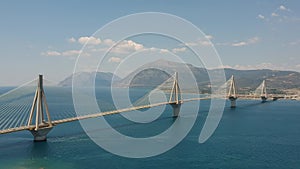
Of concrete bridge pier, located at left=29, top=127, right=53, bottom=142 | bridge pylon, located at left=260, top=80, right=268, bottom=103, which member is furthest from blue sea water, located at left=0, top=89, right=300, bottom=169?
bridge pylon, located at left=260, top=80, right=268, bottom=103

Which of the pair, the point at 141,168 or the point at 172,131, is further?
the point at 172,131

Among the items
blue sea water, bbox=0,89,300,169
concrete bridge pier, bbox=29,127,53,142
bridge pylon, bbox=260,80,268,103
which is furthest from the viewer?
bridge pylon, bbox=260,80,268,103

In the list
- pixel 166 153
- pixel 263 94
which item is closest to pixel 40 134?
pixel 166 153

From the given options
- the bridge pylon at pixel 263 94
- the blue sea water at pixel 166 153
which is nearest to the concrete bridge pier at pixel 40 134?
the blue sea water at pixel 166 153

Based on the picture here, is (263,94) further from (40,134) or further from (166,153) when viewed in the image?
(40,134)

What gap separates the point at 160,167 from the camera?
93.1ft

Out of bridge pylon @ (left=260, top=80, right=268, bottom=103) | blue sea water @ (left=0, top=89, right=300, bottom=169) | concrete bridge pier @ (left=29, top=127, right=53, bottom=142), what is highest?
bridge pylon @ (left=260, top=80, right=268, bottom=103)

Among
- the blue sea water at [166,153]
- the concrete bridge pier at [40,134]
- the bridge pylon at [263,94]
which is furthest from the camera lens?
the bridge pylon at [263,94]

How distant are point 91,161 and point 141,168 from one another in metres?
5.43

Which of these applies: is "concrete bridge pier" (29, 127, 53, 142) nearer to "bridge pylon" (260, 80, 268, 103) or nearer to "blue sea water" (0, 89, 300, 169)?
"blue sea water" (0, 89, 300, 169)

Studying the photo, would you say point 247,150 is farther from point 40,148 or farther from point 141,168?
point 40,148

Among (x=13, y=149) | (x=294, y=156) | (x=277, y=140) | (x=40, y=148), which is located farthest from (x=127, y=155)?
(x=277, y=140)

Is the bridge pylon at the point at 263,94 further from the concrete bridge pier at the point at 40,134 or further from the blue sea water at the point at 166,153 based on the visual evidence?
the concrete bridge pier at the point at 40,134

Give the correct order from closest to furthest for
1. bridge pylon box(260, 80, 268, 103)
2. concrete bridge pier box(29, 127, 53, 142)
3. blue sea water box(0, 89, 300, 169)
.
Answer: blue sea water box(0, 89, 300, 169) → concrete bridge pier box(29, 127, 53, 142) → bridge pylon box(260, 80, 268, 103)
